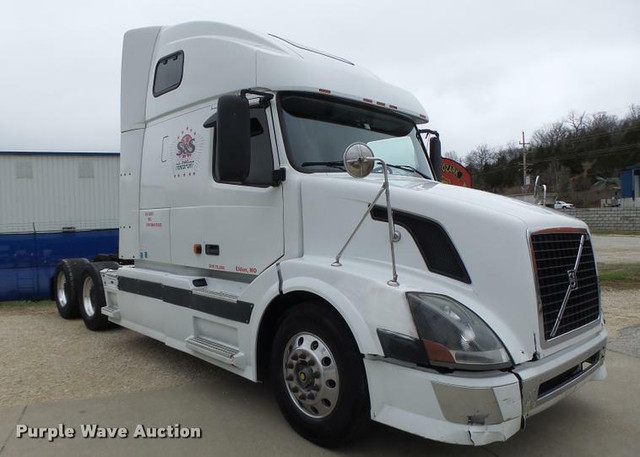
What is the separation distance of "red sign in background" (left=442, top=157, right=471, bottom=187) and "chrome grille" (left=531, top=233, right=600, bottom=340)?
4.12 meters

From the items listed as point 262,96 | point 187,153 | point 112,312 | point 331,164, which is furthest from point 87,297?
point 331,164

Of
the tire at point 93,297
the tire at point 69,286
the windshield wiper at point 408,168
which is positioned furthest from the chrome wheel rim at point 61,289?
the windshield wiper at point 408,168

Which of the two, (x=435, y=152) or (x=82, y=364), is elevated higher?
(x=435, y=152)

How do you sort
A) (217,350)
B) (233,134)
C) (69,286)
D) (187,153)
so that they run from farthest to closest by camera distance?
1. (69,286)
2. (187,153)
3. (217,350)
4. (233,134)

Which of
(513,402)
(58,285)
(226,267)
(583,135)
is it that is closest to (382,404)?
(513,402)

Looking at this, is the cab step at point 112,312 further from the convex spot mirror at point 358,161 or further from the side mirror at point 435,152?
the convex spot mirror at point 358,161

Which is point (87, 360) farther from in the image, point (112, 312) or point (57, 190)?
point (57, 190)

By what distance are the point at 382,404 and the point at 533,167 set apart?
77.1 meters

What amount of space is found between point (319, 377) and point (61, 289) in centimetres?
638

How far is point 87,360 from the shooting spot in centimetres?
566

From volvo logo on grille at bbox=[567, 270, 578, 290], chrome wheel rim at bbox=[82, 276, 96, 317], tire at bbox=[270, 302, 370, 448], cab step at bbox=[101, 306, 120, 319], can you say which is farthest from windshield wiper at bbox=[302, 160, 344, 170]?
chrome wheel rim at bbox=[82, 276, 96, 317]

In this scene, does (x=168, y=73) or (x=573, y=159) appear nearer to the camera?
(x=168, y=73)

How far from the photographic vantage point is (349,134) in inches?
166

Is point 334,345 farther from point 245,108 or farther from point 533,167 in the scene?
point 533,167
